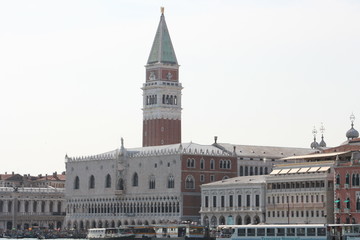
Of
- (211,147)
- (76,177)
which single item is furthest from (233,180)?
(76,177)

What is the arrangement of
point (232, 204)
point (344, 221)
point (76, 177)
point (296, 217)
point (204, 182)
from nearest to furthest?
point (344, 221)
point (296, 217)
point (232, 204)
point (204, 182)
point (76, 177)

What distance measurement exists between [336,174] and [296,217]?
10231mm

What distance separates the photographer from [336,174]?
12400 centimetres

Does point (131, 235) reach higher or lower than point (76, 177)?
lower

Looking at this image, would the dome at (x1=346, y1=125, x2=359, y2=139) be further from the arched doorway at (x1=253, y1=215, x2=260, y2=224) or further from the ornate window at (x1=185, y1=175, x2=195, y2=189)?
the ornate window at (x1=185, y1=175, x2=195, y2=189)

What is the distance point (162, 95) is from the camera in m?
179

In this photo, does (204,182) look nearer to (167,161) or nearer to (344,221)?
(167,161)

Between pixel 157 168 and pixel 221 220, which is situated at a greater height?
pixel 157 168

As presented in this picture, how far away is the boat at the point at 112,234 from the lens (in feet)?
438

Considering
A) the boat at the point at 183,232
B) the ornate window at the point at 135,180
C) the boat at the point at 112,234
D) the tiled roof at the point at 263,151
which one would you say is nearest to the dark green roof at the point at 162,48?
the tiled roof at the point at 263,151

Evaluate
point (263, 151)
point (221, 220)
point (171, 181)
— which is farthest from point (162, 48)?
point (221, 220)

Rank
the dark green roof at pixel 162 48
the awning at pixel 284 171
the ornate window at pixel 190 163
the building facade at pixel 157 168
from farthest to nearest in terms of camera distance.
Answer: the dark green roof at pixel 162 48 → the building facade at pixel 157 168 → the ornate window at pixel 190 163 → the awning at pixel 284 171

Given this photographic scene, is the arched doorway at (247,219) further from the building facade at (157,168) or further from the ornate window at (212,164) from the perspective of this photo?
the ornate window at (212,164)

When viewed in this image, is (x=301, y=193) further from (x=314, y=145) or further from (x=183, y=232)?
(x=314, y=145)
